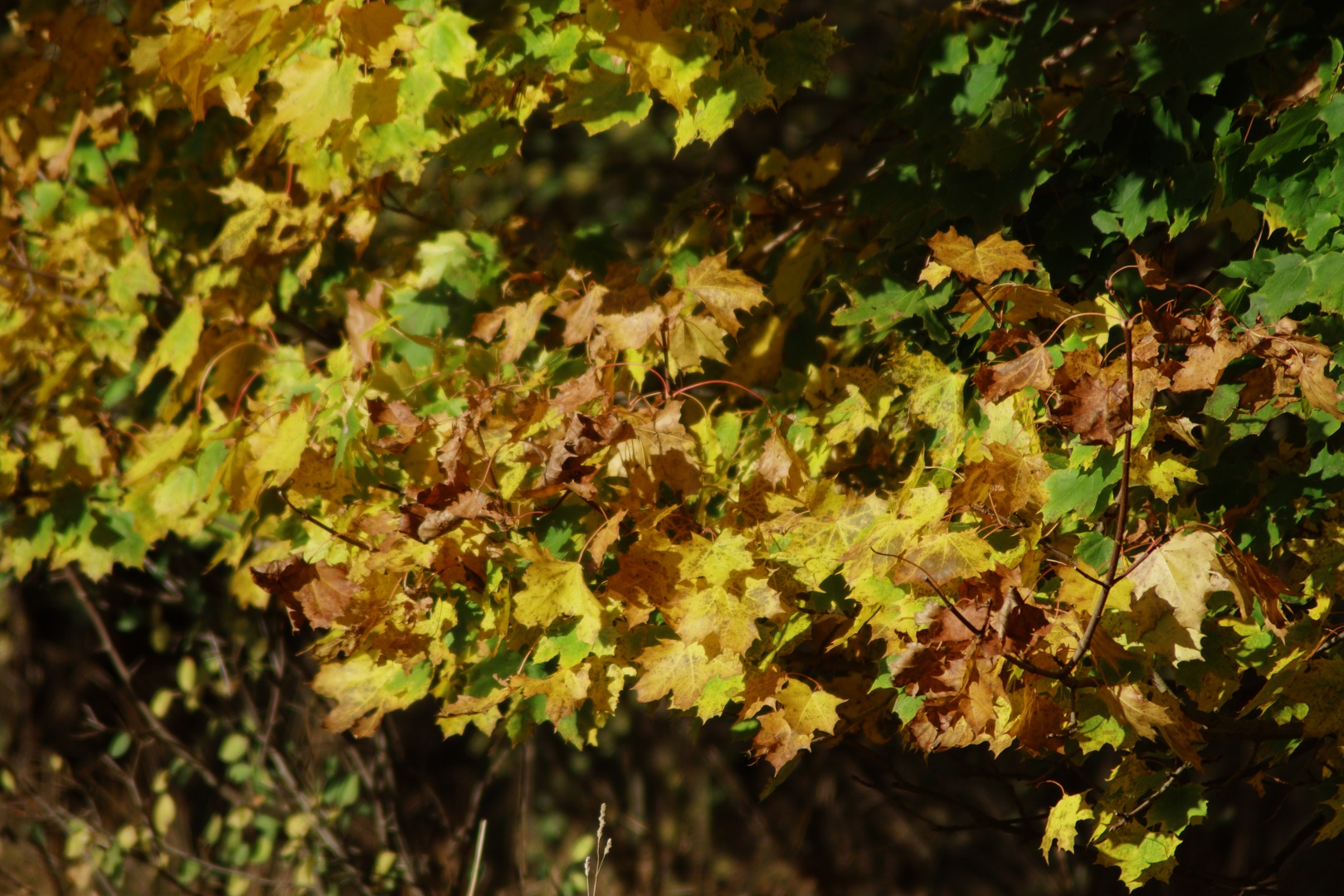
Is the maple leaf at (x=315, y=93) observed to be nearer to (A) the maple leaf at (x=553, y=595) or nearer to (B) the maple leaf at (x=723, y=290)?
(B) the maple leaf at (x=723, y=290)

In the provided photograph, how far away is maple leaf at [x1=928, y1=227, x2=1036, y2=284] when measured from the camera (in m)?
1.63

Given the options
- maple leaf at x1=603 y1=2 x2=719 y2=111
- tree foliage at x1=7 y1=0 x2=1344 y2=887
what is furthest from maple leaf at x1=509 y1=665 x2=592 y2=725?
maple leaf at x1=603 y1=2 x2=719 y2=111

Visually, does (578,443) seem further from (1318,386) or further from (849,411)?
(1318,386)

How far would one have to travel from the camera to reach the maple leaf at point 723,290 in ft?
6.26

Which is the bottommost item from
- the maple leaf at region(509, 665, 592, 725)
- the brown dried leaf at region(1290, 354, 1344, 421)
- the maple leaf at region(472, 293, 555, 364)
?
the maple leaf at region(509, 665, 592, 725)

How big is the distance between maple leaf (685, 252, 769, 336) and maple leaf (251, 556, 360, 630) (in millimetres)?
874

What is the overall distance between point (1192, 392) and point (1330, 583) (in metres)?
0.51

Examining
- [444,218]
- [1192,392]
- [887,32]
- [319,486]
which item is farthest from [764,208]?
[887,32]

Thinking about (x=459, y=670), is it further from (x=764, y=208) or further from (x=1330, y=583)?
(x=1330, y=583)

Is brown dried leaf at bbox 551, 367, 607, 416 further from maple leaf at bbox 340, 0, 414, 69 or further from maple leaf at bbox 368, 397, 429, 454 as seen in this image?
maple leaf at bbox 340, 0, 414, 69

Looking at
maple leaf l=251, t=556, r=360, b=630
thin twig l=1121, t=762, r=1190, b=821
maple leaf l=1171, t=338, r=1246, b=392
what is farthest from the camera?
maple leaf l=251, t=556, r=360, b=630

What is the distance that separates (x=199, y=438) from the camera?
2.38 m

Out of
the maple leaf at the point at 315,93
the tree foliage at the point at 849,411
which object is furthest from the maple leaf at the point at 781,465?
the maple leaf at the point at 315,93

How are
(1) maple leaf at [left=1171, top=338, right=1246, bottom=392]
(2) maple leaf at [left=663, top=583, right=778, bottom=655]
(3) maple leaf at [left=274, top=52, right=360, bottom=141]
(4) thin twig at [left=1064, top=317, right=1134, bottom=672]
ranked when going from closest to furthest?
Answer: (4) thin twig at [left=1064, top=317, right=1134, bottom=672] → (1) maple leaf at [left=1171, top=338, right=1246, bottom=392] → (2) maple leaf at [left=663, top=583, right=778, bottom=655] → (3) maple leaf at [left=274, top=52, right=360, bottom=141]
